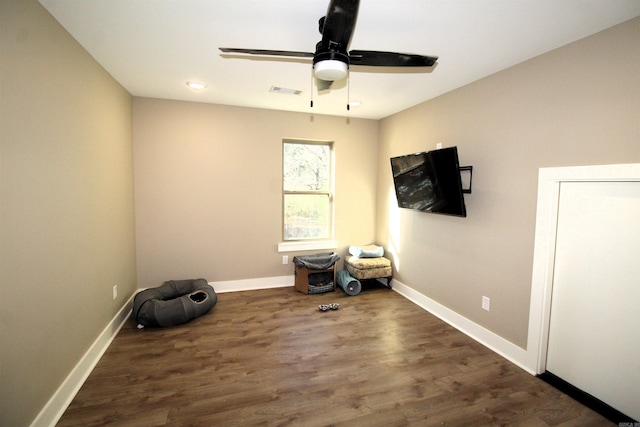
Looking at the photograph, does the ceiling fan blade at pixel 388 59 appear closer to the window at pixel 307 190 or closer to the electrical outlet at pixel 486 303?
the electrical outlet at pixel 486 303

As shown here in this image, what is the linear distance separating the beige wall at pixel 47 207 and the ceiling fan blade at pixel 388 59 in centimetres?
182

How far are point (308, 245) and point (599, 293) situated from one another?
3.13m

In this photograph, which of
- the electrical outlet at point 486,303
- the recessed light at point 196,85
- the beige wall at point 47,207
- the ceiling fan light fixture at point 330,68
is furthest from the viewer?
the recessed light at point 196,85

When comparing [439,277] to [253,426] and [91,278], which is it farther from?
[91,278]

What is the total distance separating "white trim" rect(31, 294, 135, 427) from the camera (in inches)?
67.3

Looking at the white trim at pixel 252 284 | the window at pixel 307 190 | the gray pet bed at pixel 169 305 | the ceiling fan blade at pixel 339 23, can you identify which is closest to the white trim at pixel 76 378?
the gray pet bed at pixel 169 305

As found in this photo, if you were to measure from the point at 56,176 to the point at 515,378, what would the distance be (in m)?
3.67

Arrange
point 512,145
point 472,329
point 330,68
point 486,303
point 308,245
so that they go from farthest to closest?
point 308,245
point 472,329
point 486,303
point 512,145
point 330,68

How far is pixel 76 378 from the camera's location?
2.04 meters

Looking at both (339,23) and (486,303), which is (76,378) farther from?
(486,303)

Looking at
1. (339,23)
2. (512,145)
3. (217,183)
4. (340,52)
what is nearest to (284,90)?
(217,183)

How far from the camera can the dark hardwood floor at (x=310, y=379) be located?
1.85 m

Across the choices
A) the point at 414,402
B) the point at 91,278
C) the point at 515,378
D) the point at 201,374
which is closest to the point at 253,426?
the point at 201,374

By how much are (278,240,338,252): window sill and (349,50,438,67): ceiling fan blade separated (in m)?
2.86
